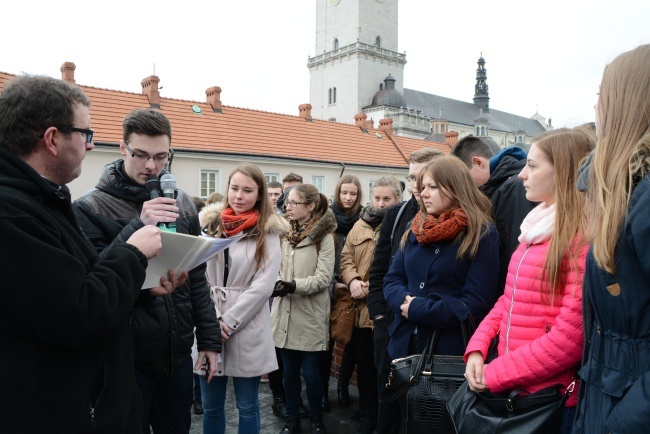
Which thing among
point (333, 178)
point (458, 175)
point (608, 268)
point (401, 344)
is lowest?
point (401, 344)

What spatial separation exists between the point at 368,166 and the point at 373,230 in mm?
22904

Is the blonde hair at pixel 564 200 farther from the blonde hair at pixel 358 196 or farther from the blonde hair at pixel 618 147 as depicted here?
the blonde hair at pixel 358 196

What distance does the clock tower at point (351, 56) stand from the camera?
7031 centimetres

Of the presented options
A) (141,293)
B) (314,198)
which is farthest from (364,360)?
(141,293)

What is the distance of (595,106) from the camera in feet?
5.92

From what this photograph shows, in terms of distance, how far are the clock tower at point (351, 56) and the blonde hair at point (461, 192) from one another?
2681 inches

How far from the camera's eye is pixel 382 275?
3818 millimetres

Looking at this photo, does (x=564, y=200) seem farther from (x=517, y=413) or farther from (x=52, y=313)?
(x=52, y=313)

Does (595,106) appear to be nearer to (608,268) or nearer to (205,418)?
(608,268)

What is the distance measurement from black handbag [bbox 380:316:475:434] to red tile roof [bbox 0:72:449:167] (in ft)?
59.6

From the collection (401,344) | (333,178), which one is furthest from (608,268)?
(333,178)

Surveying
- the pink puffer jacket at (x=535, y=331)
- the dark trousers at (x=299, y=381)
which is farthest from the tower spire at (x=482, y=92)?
the pink puffer jacket at (x=535, y=331)

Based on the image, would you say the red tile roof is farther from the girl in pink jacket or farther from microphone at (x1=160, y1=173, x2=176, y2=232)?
the girl in pink jacket

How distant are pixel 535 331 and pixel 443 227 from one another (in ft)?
2.75
